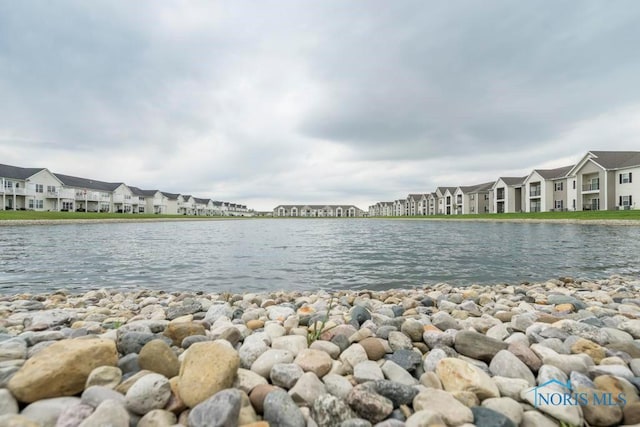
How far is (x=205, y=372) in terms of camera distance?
2129 mm

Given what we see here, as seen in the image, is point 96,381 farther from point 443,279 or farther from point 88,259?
point 88,259

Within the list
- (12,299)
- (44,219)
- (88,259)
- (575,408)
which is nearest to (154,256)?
(88,259)

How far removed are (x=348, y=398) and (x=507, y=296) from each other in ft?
16.1

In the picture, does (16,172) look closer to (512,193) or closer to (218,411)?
(218,411)

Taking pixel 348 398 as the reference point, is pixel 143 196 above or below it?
above

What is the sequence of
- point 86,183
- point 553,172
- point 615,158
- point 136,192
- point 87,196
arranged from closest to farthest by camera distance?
point 615,158
point 553,172
point 87,196
point 86,183
point 136,192

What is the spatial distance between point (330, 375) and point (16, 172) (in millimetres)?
69271

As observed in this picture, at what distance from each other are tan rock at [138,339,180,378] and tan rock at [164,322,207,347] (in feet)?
2.31

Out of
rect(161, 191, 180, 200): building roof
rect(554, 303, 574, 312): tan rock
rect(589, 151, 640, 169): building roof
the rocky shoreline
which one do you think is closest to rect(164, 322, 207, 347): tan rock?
the rocky shoreline

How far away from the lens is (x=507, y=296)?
560 centimetres

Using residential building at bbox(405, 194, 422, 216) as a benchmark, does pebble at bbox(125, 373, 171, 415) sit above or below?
below

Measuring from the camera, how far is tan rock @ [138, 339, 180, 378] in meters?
2.36

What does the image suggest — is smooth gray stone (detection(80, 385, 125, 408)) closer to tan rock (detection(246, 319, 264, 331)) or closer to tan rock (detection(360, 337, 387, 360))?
tan rock (detection(246, 319, 264, 331))

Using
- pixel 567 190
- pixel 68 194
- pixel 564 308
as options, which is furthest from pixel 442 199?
pixel 68 194
